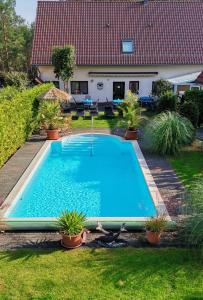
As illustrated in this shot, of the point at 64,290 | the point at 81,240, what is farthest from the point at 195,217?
the point at 64,290

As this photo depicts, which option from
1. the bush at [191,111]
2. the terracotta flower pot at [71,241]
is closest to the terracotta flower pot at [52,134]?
the bush at [191,111]

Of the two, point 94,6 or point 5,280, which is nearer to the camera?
point 5,280

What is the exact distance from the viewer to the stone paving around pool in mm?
8609

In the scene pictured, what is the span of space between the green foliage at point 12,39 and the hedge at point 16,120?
3489 cm

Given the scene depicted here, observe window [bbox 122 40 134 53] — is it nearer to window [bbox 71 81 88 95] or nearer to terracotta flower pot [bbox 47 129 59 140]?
window [bbox 71 81 88 95]

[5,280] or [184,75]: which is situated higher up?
[184,75]

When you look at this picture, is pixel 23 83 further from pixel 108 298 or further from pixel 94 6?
pixel 108 298

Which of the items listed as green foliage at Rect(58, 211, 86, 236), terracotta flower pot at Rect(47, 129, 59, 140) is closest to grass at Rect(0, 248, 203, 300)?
green foliage at Rect(58, 211, 86, 236)

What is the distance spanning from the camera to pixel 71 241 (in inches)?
320

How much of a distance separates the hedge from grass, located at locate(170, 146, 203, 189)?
7.46 meters

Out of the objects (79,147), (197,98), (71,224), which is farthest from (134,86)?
(71,224)

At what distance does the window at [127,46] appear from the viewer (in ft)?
110

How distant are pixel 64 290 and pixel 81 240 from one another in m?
1.69

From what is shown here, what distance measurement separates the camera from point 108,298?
656cm
